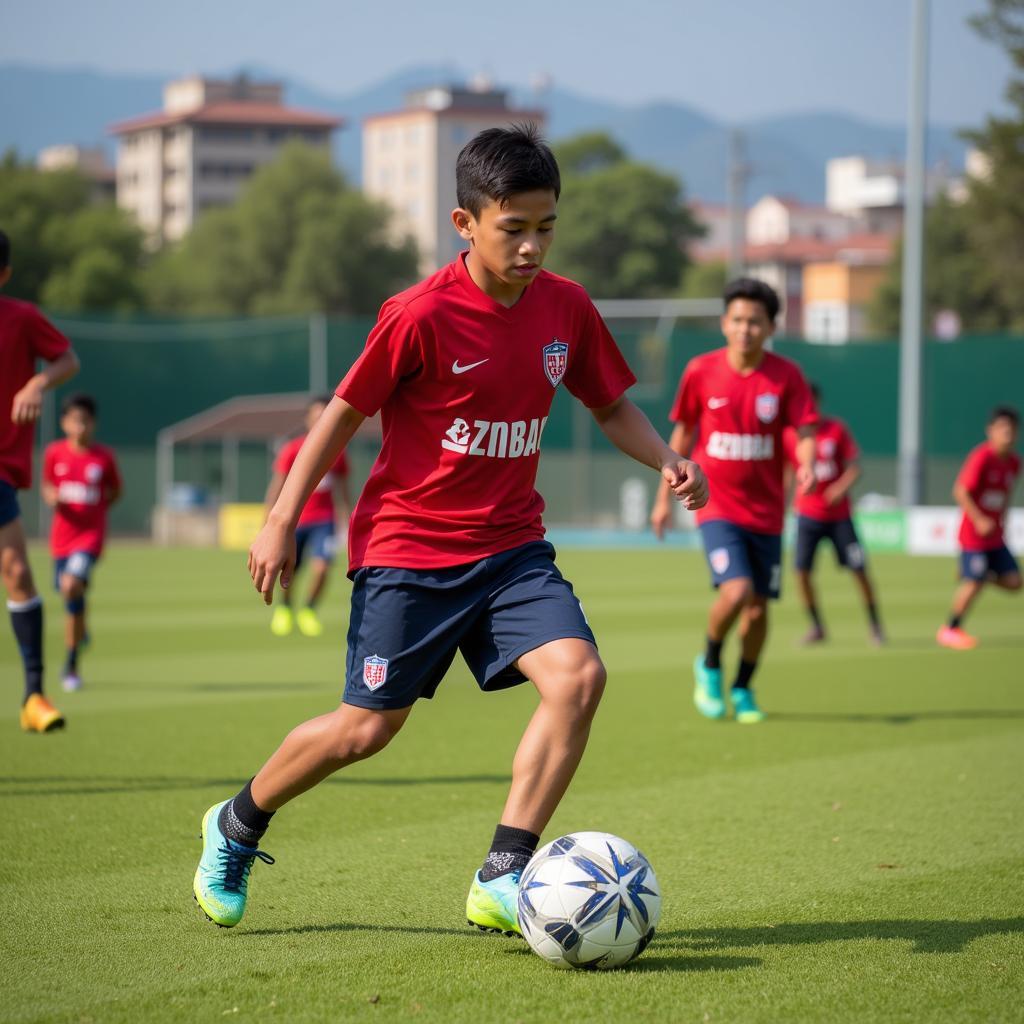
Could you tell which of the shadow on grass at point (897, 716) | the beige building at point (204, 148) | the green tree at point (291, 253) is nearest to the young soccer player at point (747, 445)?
the shadow on grass at point (897, 716)

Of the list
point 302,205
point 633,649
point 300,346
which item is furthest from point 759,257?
point 633,649

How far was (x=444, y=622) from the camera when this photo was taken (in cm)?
443

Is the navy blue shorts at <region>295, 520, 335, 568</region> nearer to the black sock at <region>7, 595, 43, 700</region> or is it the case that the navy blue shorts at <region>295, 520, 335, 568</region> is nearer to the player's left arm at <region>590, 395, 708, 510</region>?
the black sock at <region>7, 595, 43, 700</region>

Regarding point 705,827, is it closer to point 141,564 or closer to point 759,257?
point 141,564

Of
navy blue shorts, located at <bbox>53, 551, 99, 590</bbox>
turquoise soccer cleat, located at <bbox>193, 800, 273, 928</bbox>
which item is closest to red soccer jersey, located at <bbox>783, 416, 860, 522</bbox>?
navy blue shorts, located at <bbox>53, 551, 99, 590</bbox>

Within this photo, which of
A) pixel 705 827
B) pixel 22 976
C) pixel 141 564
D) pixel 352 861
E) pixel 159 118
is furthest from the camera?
pixel 159 118

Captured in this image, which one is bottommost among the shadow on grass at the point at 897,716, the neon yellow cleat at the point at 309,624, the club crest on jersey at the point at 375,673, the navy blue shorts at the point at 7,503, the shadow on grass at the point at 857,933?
the neon yellow cleat at the point at 309,624

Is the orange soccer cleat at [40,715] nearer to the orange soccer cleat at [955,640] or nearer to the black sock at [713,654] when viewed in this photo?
the black sock at [713,654]

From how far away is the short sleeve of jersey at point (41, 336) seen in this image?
7.24 meters

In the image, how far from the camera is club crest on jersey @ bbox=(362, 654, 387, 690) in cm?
437

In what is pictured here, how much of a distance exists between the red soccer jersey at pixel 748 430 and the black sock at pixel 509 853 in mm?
4523

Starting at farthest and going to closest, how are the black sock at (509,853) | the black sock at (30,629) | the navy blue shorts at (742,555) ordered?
the navy blue shorts at (742,555) → the black sock at (30,629) → the black sock at (509,853)

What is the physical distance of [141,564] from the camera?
23.3 metres

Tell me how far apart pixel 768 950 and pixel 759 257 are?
120436mm
